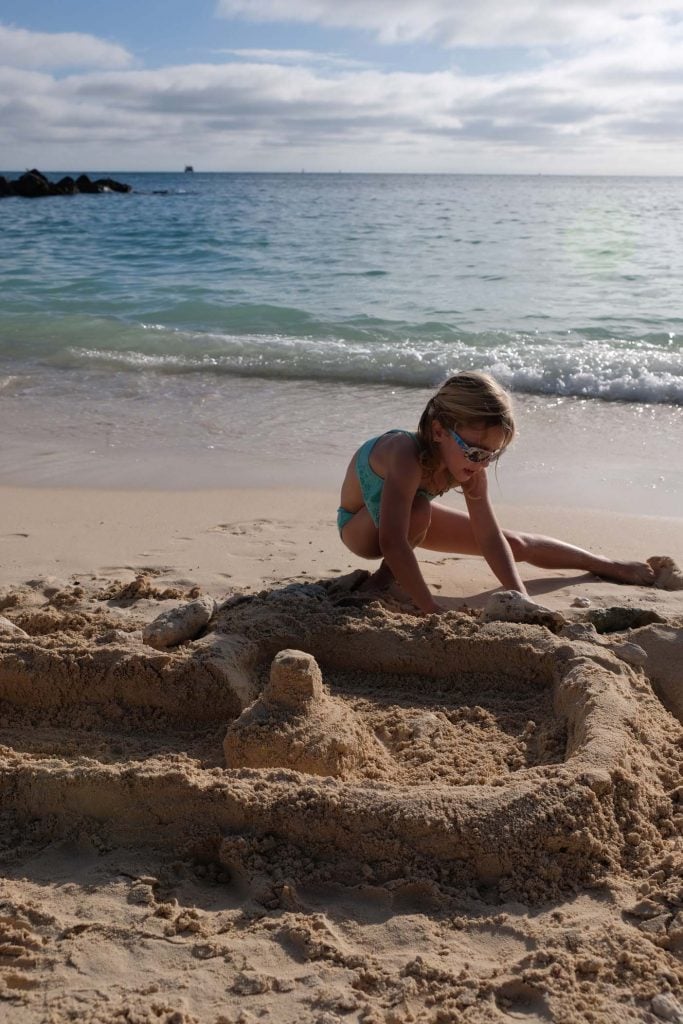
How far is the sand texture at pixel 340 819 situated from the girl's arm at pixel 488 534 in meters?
0.59

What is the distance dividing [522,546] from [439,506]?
1.34 ft

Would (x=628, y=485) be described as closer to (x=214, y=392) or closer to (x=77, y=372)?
(x=214, y=392)

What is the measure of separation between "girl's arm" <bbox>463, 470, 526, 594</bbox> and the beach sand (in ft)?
1.24

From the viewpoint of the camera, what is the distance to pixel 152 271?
1486 centimetres

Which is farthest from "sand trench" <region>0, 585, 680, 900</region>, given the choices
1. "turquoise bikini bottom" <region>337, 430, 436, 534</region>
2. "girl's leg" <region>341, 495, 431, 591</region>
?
"turquoise bikini bottom" <region>337, 430, 436, 534</region>

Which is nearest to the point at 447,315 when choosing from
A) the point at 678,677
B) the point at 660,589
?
the point at 660,589

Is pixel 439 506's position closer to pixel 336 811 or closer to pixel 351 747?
pixel 351 747

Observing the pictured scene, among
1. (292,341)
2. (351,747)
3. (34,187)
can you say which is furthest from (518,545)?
(34,187)

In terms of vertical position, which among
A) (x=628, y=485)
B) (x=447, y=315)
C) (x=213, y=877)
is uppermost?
(x=447, y=315)

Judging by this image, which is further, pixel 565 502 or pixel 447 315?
pixel 447 315

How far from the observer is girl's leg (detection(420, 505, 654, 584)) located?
3916 millimetres

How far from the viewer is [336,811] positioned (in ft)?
6.88

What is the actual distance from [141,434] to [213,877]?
444 cm

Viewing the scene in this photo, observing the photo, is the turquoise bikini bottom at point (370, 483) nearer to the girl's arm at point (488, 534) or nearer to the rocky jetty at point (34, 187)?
the girl's arm at point (488, 534)
